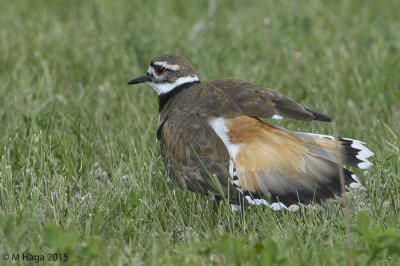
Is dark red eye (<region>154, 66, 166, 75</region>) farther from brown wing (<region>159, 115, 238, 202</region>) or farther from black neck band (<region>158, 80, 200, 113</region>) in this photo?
brown wing (<region>159, 115, 238, 202</region>)

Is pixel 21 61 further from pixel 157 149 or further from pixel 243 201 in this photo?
pixel 243 201

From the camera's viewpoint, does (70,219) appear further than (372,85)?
No

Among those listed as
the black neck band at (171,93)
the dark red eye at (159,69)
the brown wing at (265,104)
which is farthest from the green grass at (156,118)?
the brown wing at (265,104)

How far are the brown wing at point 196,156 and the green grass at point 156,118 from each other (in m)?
0.19

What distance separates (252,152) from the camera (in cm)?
456

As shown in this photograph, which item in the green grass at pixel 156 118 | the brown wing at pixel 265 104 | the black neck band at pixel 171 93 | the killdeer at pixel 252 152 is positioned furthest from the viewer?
the black neck band at pixel 171 93

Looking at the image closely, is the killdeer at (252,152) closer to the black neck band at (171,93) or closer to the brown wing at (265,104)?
the brown wing at (265,104)

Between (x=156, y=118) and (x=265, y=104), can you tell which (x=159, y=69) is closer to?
(x=156, y=118)

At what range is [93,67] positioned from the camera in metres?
7.84

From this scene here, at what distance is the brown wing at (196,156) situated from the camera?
183 inches

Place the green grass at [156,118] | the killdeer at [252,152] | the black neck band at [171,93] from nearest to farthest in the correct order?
the green grass at [156,118]
the killdeer at [252,152]
the black neck band at [171,93]

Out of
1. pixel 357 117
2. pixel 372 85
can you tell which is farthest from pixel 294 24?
pixel 357 117

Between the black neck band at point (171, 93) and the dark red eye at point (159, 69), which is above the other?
the dark red eye at point (159, 69)

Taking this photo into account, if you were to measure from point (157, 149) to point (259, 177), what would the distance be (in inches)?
61.5
